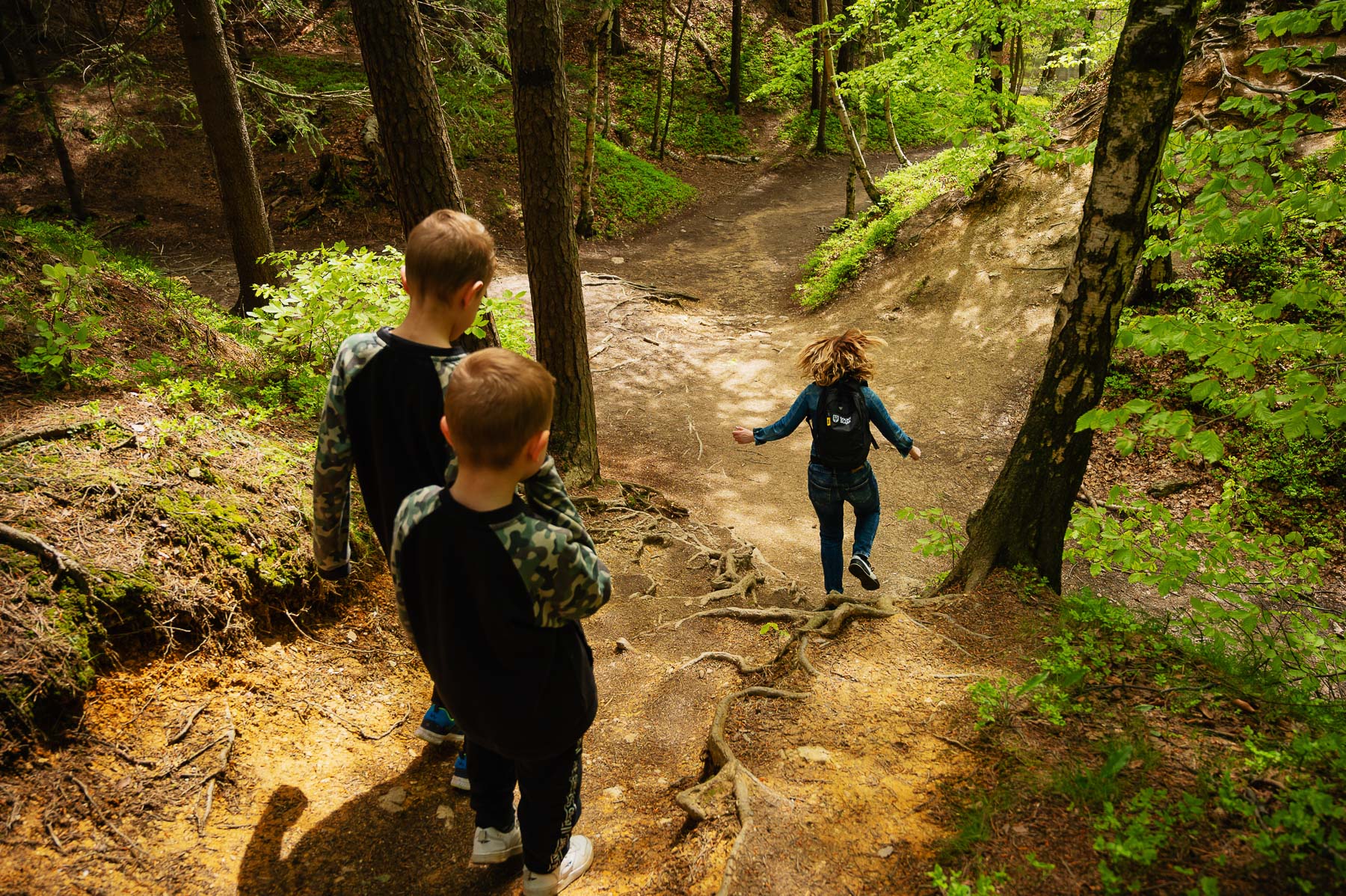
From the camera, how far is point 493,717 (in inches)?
86.7

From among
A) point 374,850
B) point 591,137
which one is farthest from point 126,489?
point 591,137

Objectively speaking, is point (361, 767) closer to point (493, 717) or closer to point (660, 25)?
point (493, 717)

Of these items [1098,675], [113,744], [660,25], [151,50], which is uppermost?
[660,25]

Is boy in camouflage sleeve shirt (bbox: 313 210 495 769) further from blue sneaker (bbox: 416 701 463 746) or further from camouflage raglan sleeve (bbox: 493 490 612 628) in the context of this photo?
blue sneaker (bbox: 416 701 463 746)

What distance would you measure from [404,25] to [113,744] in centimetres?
497

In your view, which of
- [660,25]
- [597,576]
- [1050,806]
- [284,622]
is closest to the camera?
[597,576]

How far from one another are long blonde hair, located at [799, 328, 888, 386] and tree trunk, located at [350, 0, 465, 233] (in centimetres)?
296

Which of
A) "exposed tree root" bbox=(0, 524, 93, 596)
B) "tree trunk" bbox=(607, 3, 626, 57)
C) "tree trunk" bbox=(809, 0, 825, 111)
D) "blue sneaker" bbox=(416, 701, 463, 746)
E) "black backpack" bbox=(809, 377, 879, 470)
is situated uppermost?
"tree trunk" bbox=(607, 3, 626, 57)

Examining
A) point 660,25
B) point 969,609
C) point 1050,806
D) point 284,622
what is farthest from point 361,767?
point 660,25

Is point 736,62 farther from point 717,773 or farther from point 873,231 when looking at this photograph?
point 717,773

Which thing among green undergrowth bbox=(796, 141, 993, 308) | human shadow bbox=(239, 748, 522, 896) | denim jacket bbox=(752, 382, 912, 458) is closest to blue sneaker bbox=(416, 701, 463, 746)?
human shadow bbox=(239, 748, 522, 896)

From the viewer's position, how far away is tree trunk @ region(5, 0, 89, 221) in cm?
1241

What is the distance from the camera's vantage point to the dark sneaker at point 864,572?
547 centimetres

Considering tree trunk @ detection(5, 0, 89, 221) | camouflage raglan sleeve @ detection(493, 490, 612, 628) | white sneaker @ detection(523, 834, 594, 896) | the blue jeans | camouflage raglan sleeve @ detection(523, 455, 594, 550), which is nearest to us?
camouflage raglan sleeve @ detection(493, 490, 612, 628)
